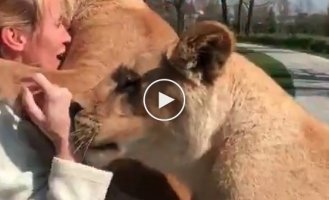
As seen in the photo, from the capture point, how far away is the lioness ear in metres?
1.73

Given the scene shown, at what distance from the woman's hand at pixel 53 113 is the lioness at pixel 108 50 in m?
0.06

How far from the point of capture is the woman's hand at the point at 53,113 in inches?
68.6

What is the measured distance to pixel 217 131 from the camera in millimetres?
1878

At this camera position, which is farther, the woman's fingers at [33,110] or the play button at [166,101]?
the play button at [166,101]

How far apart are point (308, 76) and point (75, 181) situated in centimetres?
293

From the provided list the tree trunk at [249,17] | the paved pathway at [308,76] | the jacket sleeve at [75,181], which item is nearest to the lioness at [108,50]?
the jacket sleeve at [75,181]

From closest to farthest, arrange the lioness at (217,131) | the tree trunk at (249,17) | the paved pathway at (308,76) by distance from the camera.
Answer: the lioness at (217,131)
the paved pathway at (308,76)
the tree trunk at (249,17)

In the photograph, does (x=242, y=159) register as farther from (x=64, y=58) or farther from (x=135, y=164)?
(x=64, y=58)

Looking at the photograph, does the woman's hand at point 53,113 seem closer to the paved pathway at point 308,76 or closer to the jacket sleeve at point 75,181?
the jacket sleeve at point 75,181

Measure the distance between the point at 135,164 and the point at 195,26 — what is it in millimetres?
378

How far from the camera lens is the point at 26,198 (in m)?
1.73

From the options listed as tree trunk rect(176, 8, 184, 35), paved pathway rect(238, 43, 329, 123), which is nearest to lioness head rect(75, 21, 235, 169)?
tree trunk rect(176, 8, 184, 35)

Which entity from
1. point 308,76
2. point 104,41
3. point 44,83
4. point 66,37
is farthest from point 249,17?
point 44,83

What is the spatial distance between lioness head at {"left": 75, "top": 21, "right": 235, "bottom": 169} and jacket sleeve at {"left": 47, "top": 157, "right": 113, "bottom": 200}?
0.12 metres
